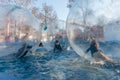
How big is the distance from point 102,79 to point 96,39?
5.95 feet

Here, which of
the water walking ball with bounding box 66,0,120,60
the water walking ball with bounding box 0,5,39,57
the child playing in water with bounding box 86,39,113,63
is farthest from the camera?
the water walking ball with bounding box 0,5,39,57

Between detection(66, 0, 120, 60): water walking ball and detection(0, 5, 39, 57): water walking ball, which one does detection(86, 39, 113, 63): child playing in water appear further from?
detection(0, 5, 39, 57): water walking ball

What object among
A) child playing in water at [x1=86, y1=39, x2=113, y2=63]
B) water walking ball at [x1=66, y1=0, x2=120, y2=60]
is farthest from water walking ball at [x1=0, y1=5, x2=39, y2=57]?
child playing in water at [x1=86, y1=39, x2=113, y2=63]

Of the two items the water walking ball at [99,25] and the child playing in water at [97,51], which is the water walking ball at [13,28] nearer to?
the water walking ball at [99,25]

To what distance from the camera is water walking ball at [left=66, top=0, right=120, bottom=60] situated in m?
7.78

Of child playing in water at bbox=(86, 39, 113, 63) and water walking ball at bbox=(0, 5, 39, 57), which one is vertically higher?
water walking ball at bbox=(0, 5, 39, 57)

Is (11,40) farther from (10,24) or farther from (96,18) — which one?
(96,18)

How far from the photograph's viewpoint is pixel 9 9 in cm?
964

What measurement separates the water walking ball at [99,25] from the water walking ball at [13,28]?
7.78 ft

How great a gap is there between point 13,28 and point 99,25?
3.60 meters

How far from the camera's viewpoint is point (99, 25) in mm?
8023

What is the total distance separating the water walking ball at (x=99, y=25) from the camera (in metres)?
7.78

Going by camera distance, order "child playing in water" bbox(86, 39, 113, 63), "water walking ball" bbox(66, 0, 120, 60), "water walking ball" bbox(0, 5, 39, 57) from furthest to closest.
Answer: "water walking ball" bbox(0, 5, 39, 57) < "child playing in water" bbox(86, 39, 113, 63) < "water walking ball" bbox(66, 0, 120, 60)

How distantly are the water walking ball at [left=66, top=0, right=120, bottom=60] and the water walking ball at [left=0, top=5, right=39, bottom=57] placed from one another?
7.78 ft
